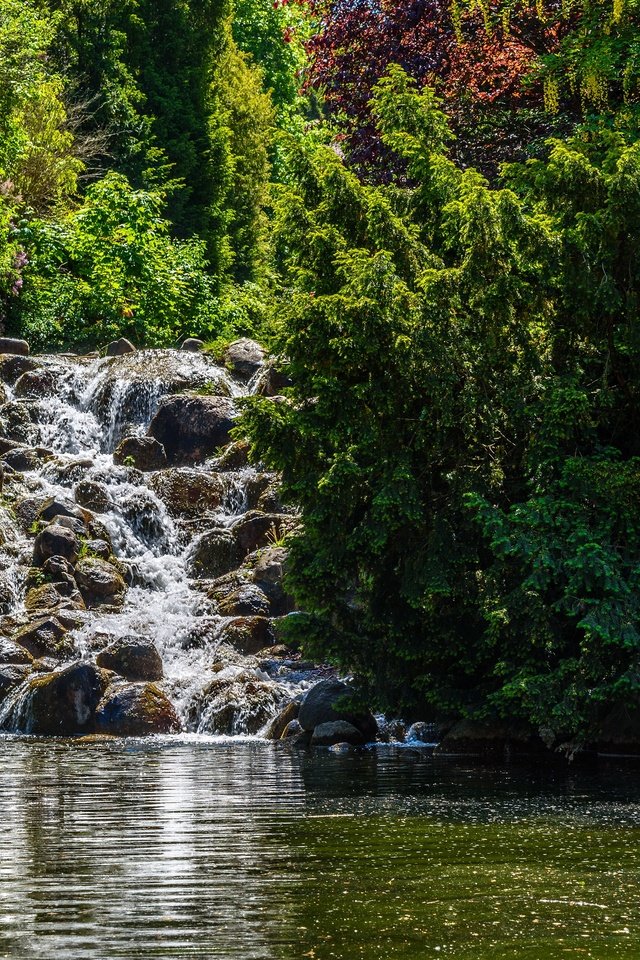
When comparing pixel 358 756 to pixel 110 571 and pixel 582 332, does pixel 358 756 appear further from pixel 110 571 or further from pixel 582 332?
pixel 110 571

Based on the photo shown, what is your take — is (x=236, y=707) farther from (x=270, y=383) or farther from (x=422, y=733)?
(x=270, y=383)

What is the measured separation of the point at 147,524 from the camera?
84.8 feet

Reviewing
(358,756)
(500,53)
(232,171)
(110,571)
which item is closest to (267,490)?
(110,571)

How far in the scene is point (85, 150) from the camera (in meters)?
42.8

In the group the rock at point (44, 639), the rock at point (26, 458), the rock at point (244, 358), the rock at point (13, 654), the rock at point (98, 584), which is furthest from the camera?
the rock at point (244, 358)

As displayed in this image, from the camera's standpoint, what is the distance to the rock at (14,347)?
33.3m

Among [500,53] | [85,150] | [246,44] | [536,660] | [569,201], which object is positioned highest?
[246,44]

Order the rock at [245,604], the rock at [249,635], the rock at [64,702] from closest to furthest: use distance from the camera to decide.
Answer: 1. the rock at [64,702]
2. the rock at [249,635]
3. the rock at [245,604]

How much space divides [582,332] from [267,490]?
1374cm

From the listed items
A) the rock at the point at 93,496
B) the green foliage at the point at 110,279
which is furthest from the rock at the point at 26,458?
the green foliage at the point at 110,279

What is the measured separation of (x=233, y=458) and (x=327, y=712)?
12413 millimetres

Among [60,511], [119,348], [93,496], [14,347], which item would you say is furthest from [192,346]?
[60,511]

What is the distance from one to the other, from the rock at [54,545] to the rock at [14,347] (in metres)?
10.5

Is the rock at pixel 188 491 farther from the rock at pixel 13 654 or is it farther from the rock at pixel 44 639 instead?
the rock at pixel 13 654
